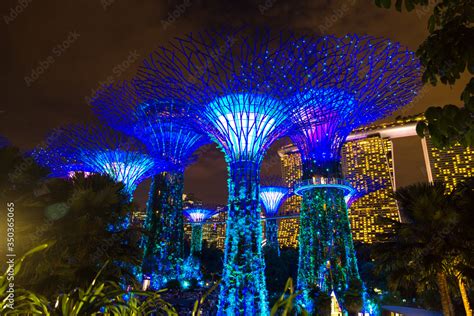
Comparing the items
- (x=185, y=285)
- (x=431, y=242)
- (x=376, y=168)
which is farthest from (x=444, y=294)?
(x=376, y=168)

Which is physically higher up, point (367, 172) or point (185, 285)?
point (367, 172)

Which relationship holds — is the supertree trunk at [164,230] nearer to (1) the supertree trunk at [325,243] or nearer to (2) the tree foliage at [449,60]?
(1) the supertree trunk at [325,243]

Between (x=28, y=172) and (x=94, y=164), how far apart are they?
20044 millimetres

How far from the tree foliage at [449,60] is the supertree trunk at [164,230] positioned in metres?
27.8

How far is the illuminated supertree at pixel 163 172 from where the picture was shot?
92.0 ft

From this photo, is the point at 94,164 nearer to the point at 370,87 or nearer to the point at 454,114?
the point at 370,87

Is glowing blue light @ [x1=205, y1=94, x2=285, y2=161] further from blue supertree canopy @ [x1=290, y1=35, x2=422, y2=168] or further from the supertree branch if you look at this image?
the supertree branch

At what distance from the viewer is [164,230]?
30625mm

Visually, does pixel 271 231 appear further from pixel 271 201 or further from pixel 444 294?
pixel 444 294

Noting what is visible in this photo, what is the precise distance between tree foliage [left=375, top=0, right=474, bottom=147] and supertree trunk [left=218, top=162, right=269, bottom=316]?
45.3ft

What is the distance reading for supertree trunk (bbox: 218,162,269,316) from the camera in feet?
51.2

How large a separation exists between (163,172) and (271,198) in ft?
70.7

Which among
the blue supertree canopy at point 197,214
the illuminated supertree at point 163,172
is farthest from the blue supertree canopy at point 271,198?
the illuminated supertree at point 163,172

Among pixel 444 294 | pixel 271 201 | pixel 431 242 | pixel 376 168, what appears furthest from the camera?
pixel 376 168
